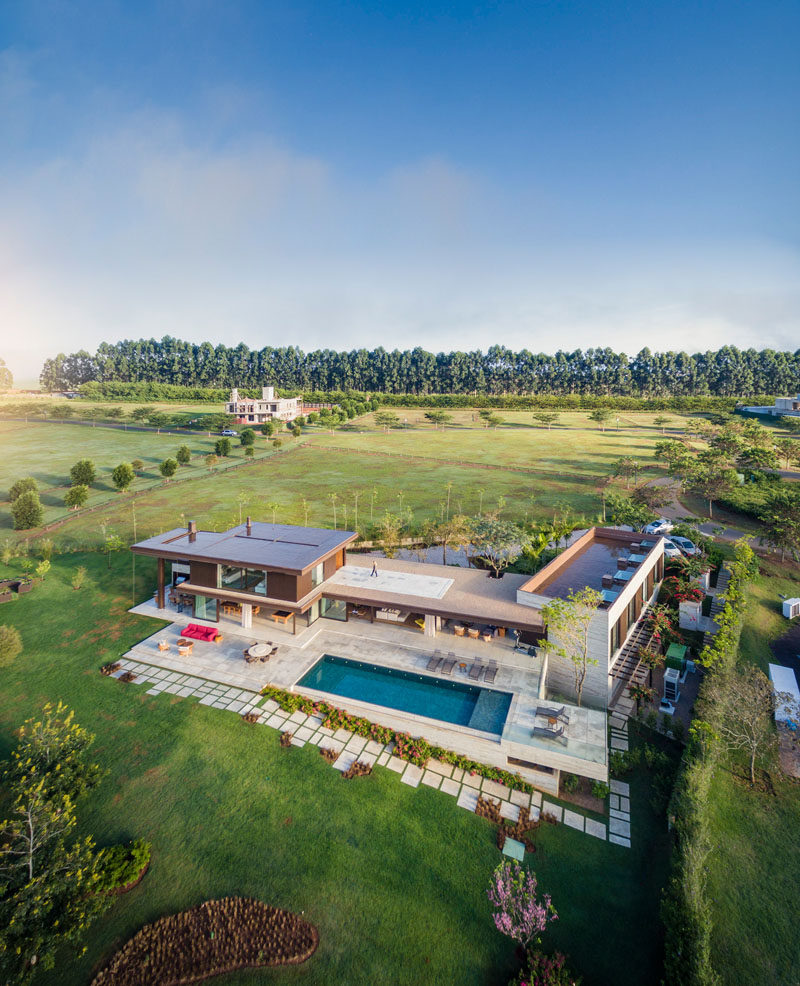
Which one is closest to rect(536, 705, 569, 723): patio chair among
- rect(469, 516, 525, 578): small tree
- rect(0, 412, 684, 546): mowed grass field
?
rect(469, 516, 525, 578): small tree

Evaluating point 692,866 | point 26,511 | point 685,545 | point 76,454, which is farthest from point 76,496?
point 685,545

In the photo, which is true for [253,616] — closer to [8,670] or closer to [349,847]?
[8,670]

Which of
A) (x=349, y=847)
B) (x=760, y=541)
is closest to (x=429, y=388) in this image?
(x=760, y=541)

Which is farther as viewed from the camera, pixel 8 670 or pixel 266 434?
pixel 266 434

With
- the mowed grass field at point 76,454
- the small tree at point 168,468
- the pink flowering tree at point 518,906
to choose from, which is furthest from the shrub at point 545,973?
the small tree at point 168,468

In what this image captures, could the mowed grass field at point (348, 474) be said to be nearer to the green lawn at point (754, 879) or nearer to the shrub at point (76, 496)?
the shrub at point (76, 496)
